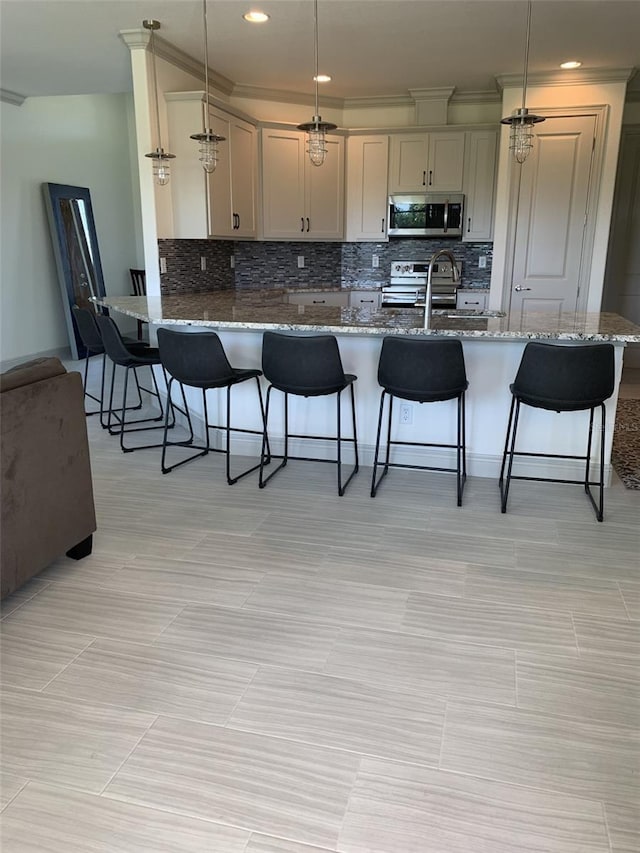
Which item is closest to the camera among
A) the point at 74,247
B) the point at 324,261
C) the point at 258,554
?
the point at 258,554

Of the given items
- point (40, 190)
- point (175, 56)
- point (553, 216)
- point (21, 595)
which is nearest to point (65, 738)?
point (21, 595)

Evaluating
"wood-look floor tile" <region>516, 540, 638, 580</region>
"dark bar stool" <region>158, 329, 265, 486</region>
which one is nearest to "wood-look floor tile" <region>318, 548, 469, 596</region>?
"wood-look floor tile" <region>516, 540, 638, 580</region>

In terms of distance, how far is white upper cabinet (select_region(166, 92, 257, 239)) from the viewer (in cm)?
475

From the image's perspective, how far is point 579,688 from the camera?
74.4 inches

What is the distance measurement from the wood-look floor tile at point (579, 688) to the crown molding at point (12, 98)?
6.54 meters

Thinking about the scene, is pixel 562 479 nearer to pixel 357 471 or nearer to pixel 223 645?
pixel 357 471

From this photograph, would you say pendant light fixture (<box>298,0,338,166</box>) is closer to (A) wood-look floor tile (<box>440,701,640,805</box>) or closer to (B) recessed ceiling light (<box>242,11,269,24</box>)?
(B) recessed ceiling light (<box>242,11,269,24</box>)

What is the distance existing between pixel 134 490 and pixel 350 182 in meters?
4.30

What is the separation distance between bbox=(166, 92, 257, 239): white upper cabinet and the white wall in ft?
7.83

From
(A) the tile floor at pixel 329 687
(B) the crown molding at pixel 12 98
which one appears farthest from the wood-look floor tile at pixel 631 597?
(B) the crown molding at pixel 12 98

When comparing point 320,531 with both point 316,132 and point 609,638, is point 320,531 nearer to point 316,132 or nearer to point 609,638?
point 609,638

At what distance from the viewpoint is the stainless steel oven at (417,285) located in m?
6.12

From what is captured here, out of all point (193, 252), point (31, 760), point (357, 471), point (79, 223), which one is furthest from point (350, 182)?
point (31, 760)

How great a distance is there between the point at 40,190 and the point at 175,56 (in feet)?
9.05
